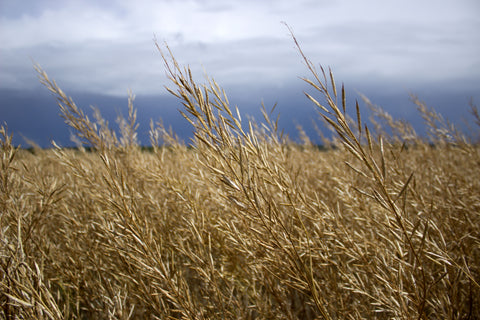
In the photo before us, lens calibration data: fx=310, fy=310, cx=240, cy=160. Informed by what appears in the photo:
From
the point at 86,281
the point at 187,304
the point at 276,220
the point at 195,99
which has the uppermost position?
the point at 195,99

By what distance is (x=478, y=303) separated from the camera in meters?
1.42

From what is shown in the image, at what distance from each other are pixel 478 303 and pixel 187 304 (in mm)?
1323

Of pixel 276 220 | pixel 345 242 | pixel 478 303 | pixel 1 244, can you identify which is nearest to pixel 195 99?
pixel 276 220

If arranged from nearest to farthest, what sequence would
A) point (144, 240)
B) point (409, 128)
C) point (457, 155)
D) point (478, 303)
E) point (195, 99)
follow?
point (195, 99) → point (144, 240) → point (478, 303) → point (409, 128) → point (457, 155)

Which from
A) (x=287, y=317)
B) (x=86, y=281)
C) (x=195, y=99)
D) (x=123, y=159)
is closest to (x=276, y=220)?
(x=195, y=99)

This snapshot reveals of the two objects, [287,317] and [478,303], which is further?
[478,303]

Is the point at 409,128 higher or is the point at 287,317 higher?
the point at 409,128

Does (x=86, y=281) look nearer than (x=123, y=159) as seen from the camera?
Yes

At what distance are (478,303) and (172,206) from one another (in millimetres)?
1814

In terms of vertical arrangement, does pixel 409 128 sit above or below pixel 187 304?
above

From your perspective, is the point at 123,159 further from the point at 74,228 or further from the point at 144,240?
the point at 144,240

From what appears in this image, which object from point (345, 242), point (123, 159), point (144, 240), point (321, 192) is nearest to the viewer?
point (144, 240)

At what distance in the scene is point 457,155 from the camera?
14.5 ft

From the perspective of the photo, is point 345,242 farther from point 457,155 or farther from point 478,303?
point 457,155
